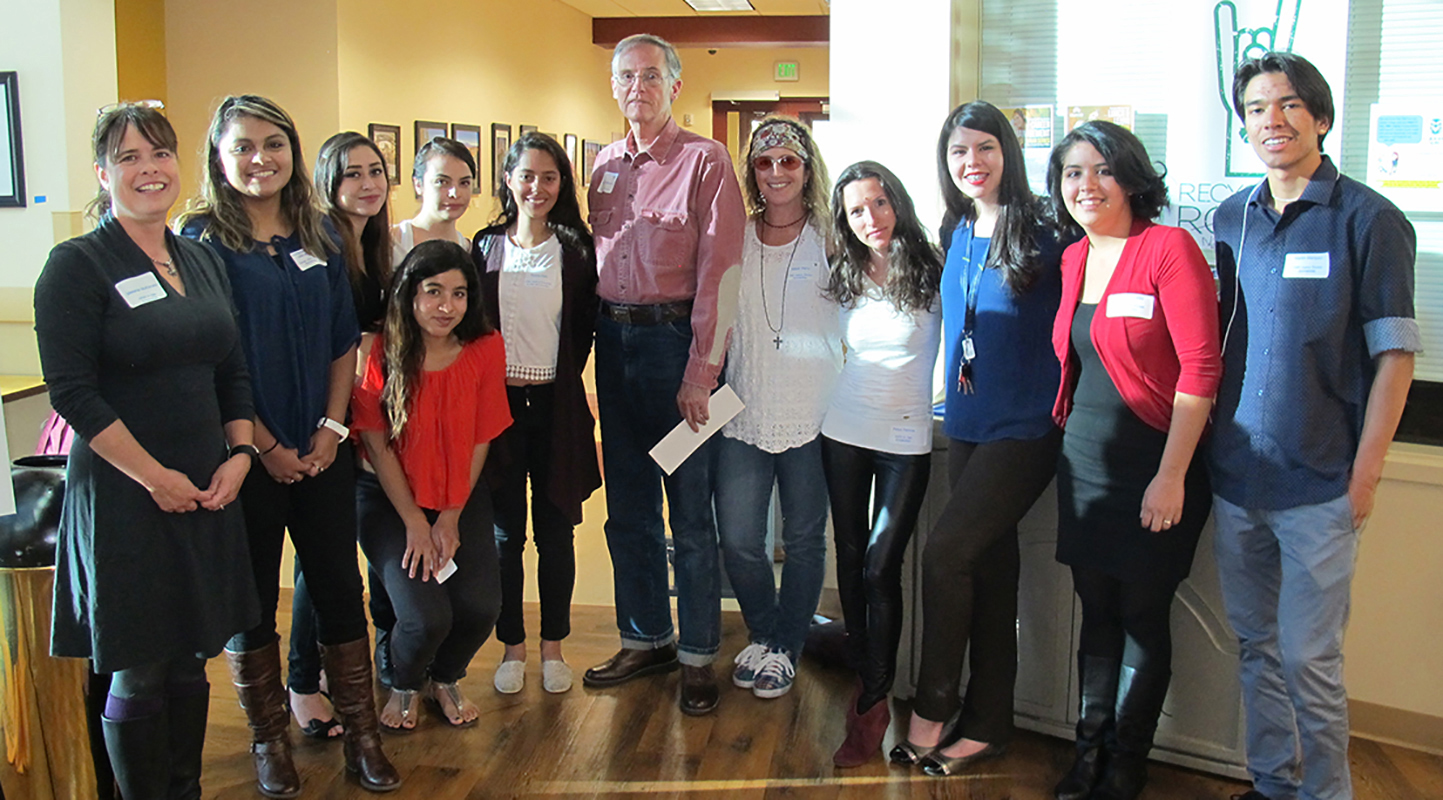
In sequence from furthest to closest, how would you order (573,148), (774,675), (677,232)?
(573,148) < (774,675) < (677,232)

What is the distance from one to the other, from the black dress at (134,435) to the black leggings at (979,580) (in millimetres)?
1488

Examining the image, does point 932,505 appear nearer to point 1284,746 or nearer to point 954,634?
point 954,634

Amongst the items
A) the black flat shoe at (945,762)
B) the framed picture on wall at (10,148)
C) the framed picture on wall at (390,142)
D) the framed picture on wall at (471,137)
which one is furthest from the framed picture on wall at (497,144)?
the black flat shoe at (945,762)

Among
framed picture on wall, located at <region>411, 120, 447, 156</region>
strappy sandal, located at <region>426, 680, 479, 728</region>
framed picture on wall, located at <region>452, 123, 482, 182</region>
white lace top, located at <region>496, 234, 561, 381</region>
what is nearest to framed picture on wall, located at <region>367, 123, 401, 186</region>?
framed picture on wall, located at <region>411, 120, 447, 156</region>

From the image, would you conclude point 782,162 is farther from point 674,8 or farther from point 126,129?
point 674,8

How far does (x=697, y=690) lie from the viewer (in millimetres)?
2777

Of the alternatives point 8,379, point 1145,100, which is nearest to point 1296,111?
point 1145,100

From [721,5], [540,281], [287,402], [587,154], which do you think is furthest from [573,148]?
[287,402]

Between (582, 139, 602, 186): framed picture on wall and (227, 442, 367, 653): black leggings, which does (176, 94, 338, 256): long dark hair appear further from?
(582, 139, 602, 186): framed picture on wall

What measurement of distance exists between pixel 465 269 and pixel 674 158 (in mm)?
603

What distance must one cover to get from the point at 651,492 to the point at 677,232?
0.71 metres

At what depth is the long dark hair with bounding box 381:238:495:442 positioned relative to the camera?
7.99 ft

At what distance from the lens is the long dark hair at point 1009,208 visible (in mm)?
2199

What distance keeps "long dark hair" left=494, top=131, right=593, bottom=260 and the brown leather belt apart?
0.58ft
